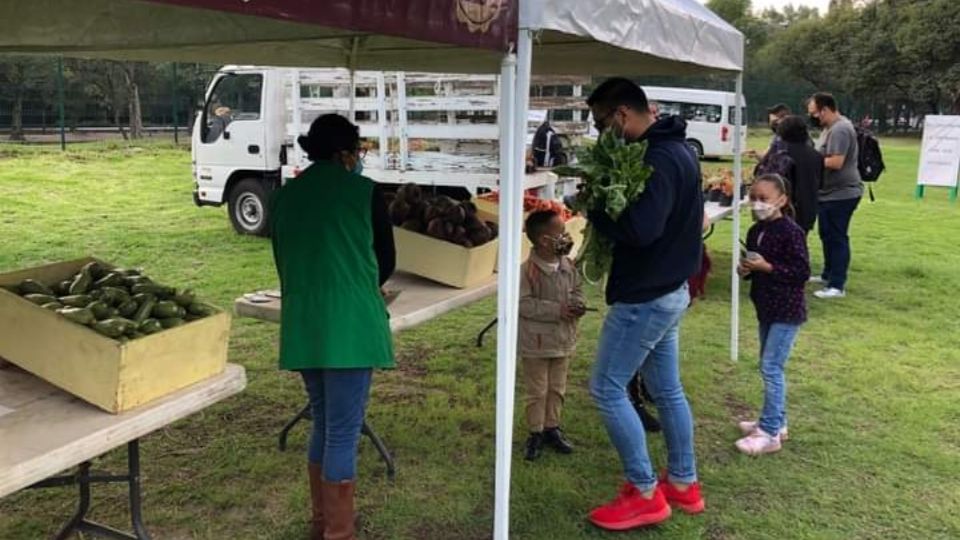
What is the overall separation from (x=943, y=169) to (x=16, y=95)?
20939 millimetres

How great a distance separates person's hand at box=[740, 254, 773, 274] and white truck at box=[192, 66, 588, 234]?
16.9 feet

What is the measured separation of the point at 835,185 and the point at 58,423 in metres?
6.93

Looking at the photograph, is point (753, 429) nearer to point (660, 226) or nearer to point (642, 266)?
point (642, 266)

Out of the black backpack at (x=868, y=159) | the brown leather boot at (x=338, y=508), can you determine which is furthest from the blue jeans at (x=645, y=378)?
the black backpack at (x=868, y=159)

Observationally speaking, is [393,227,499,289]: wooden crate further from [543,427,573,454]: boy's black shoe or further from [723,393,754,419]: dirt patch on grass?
[723,393,754,419]: dirt patch on grass

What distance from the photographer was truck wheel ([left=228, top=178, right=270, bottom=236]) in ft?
34.8

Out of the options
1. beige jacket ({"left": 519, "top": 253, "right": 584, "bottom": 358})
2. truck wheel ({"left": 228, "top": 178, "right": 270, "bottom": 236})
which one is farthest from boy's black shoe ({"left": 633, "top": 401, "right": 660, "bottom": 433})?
truck wheel ({"left": 228, "top": 178, "right": 270, "bottom": 236})

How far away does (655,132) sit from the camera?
122 inches

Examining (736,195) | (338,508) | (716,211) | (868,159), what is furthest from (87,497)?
(868,159)

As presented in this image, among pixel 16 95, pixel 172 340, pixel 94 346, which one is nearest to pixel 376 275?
pixel 172 340

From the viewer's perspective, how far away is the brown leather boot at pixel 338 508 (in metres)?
3.01

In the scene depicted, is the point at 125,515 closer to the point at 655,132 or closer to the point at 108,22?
the point at 108,22

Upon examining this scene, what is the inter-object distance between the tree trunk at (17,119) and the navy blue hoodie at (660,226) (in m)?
20.6

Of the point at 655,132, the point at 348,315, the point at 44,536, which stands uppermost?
the point at 655,132
